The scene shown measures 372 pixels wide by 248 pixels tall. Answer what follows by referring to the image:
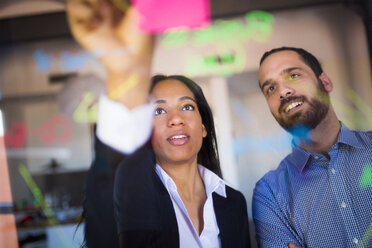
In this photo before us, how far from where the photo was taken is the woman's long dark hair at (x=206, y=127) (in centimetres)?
134

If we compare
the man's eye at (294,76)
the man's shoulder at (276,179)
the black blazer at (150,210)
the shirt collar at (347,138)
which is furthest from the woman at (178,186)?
the shirt collar at (347,138)

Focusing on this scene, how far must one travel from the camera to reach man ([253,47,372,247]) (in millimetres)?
1253

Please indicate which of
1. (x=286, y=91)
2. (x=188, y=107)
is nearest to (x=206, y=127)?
(x=188, y=107)

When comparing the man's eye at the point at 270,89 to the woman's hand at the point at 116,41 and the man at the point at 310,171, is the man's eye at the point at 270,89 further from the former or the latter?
the woman's hand at the point at 116,41

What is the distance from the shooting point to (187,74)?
1381 mm

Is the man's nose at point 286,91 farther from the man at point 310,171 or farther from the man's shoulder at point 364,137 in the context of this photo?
the man's shoulder at point 364,137

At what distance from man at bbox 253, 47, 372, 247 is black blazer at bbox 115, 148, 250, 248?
9cm

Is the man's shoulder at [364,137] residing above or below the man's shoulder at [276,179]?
above

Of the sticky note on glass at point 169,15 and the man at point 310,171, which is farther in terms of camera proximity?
the sticky note on glass at point 169,15

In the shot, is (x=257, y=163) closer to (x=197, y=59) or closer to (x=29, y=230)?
(x=197, y=59)

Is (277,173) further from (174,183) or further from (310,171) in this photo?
(174,183)

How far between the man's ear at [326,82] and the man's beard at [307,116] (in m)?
0.03

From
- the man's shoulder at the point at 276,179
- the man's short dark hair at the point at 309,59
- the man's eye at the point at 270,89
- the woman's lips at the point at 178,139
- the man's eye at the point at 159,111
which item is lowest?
the man's shoulder at the point at 276,179

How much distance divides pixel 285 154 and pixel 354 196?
33cm
